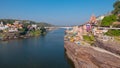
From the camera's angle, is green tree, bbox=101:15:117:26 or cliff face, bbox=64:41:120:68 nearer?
cliff face, bbox=64:41:120:68

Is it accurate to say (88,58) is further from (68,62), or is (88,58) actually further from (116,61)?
(68,62)

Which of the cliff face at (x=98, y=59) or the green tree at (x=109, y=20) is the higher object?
the green tree at (x=109, y=20)

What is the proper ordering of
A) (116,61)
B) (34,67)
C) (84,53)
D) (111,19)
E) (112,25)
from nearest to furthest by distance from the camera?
(116,61), (84,53), (34,67), (112,25), (111,19)

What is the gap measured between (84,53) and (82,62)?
2.67ft

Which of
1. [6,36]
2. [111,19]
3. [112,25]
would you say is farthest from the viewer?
[6,36]

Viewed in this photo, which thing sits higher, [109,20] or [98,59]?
[109,20]

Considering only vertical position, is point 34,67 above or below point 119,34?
below

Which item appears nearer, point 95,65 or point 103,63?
point 103,63

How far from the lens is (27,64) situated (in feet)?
73.4

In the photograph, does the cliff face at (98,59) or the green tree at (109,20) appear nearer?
the cliff face at (98,59)

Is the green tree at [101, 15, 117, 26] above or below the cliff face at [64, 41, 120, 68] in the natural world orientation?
above

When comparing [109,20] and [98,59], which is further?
[109,20]

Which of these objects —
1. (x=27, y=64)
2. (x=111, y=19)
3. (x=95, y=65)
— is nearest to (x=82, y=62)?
(x=95, y=65)

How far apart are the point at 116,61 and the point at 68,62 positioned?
11930mm
